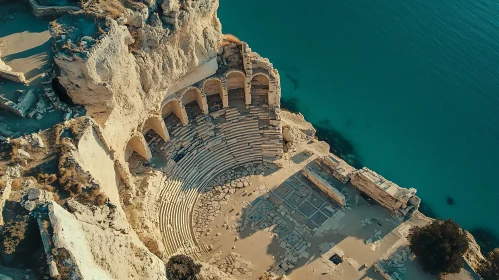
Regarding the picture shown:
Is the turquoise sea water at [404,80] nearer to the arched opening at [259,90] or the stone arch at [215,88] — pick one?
the arched opening at [259,90]

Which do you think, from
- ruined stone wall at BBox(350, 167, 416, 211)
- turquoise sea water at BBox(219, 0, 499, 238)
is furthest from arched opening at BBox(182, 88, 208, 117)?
ruined stone wall at BBox(350, 167, 416, 211)

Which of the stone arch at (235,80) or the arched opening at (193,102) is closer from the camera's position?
the arched opening at (193,102)

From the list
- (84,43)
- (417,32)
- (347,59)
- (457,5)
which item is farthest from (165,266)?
(457,5)

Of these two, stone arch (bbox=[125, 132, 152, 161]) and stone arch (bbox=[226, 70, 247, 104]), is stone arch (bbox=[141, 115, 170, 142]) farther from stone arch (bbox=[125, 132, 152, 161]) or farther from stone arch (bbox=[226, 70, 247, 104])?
stone arch (bbox=[226, 70, 247, 104])

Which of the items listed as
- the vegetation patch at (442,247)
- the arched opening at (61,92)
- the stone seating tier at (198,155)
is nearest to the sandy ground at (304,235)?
the vegetation patch at (442,247)

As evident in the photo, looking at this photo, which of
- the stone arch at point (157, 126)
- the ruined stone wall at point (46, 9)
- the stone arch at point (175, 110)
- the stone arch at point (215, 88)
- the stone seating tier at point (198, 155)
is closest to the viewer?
Answer: the ruined stone wall at point (46, 9)

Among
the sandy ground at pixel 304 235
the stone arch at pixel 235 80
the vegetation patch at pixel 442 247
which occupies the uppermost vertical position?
the stone arch at pixel 235 80

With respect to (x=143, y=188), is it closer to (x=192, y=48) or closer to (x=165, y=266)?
(x=165, y=266)

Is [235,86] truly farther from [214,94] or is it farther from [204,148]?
[204,148]
